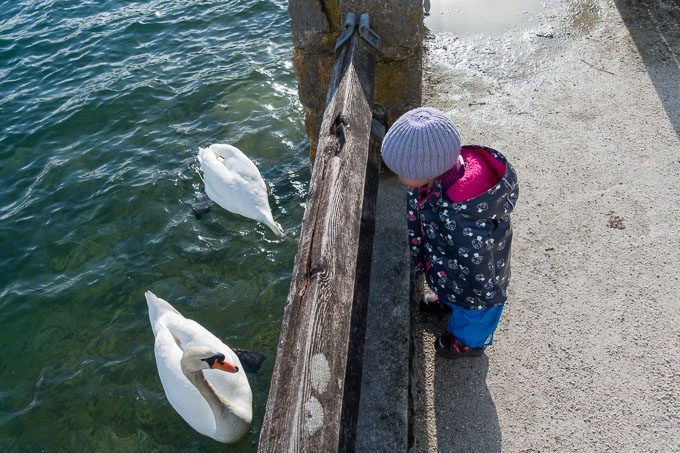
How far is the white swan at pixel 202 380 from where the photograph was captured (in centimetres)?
314

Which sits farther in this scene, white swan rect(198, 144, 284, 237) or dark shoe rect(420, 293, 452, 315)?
white swan rect(198, 144, 284, 237)

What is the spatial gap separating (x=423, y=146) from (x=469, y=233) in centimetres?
50

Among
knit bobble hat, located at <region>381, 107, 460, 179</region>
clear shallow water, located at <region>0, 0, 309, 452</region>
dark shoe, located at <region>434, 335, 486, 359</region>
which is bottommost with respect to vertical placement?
clear shallow water, located at <region>0, 0, 309, 452</region>

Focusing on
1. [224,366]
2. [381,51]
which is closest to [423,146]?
[381,51]

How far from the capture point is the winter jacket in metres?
2.21

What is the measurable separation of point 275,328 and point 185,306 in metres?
1.00

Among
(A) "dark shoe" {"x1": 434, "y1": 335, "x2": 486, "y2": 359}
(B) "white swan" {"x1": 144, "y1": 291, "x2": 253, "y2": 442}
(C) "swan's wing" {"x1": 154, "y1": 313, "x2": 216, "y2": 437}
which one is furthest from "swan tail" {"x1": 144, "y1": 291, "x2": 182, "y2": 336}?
(A) "dark shoe" {"x1": 434, "y1": 335, "x2": 486, "y2": 359}

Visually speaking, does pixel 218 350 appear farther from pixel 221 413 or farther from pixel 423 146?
pixel 423 146

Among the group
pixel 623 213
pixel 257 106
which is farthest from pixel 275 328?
pixel 257 106

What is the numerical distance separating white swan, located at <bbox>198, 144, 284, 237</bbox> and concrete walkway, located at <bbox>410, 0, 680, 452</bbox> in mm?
2201

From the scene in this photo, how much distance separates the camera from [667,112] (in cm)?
438

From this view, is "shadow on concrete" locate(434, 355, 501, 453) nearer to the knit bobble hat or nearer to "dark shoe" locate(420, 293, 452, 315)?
"dark shoe" locate(420, 293, 452, 315)

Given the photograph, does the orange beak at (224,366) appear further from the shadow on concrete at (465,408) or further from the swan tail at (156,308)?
the shadow on concrete at (465,408)

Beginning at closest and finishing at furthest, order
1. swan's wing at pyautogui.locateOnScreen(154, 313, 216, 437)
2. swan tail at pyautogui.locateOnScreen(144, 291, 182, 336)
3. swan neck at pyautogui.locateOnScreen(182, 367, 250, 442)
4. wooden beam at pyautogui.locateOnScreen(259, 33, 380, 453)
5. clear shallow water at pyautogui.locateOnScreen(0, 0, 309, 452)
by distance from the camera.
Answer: wooden beam at pyautogui.locateOnScreen(259, 33, 380, 453) < swan neck at pyautogui.locateOnScreen(182, 367, 250, 442) < swan's wing at pyautogui.locateOnScreen(154, 313, 216, 437) < clear shallow water at pyautogui.locateOnScreen(0, 0, 309, 452) < swan tail at pyautogui.locateOnScreen(144, 291, 182, 336)
